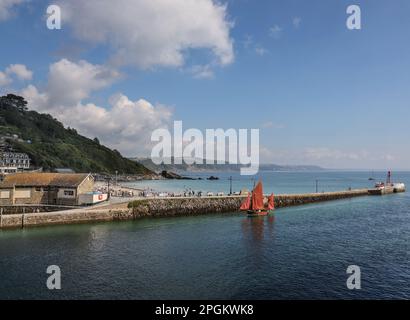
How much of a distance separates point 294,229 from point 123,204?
99.0ft

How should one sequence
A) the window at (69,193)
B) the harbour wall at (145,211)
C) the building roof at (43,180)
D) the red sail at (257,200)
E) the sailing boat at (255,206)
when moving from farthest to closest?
the red sail at (257,200), the sailing boat at (255,206), the window at (69,193), the building roof at (43,180), the harbour wall at (145,211)

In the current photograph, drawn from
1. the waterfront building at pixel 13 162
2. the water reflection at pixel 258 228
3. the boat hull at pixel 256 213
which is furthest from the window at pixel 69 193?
the waterfront building at pixel 13 162

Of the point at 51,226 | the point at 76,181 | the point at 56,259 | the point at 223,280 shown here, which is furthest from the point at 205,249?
the point at 76,181

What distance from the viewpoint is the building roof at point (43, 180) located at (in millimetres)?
Result: 51594

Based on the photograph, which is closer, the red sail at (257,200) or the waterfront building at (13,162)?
the red sail at (257,200)

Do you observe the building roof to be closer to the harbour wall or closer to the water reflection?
the harbour wall

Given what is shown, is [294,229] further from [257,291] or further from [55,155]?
[55,155]

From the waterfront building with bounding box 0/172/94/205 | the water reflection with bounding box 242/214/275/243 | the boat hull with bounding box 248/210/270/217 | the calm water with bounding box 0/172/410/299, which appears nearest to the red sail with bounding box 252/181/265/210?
the boat hull with bounding box 248/210/270/217

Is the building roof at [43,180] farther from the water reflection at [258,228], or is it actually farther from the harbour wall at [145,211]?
the water reflection at [258,228]

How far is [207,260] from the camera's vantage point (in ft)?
99.2

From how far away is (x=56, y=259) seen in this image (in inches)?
1177

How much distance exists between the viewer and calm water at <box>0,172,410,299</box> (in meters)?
23.0

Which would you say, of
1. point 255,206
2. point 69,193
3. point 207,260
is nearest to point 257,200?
point 255,206

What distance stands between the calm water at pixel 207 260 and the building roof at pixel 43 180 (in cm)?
1066
